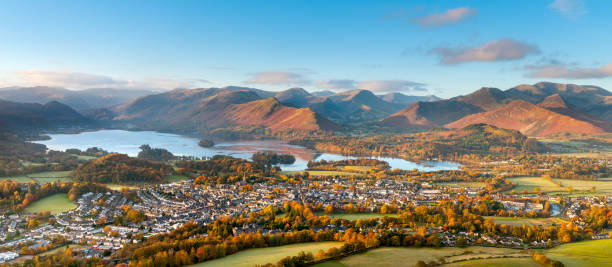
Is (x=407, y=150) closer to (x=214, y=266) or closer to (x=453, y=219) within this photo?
(x=453, y=219)

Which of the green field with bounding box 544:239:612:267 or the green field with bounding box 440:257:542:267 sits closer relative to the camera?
the green field with bounding box 440:257:542:267

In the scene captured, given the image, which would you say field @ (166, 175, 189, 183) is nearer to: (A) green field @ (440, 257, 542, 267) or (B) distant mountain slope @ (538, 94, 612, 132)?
(A) green field @ (440, 257, 542, 267)

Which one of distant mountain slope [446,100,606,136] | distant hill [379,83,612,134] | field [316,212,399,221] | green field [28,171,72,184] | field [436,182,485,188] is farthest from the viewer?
distant hill [379,83,612,134]

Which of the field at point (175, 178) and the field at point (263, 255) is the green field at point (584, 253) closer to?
the field at point (263, 255)

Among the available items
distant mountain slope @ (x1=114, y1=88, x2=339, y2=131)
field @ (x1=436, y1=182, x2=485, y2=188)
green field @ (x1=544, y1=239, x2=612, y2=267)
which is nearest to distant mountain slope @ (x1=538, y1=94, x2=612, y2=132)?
distant mountain slope @ (x1=114, y1=88, x2=339, y2=131)

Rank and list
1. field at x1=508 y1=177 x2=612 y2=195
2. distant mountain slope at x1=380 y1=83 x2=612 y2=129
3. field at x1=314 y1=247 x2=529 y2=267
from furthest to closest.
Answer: distant mountain slope at x1=380 y1=83 x2=612 y2=129
field at x1=508 y1=177 x2=612 y2=195
field at x1=314 y1=247 x2=529 y2=267

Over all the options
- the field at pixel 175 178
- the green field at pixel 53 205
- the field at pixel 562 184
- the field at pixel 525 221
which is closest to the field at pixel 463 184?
the field at pixel 562 184

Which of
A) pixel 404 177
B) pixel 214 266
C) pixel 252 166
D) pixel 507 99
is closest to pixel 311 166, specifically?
pixel 252 166

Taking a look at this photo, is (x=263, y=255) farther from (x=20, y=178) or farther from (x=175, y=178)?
(x=20, y=178)
